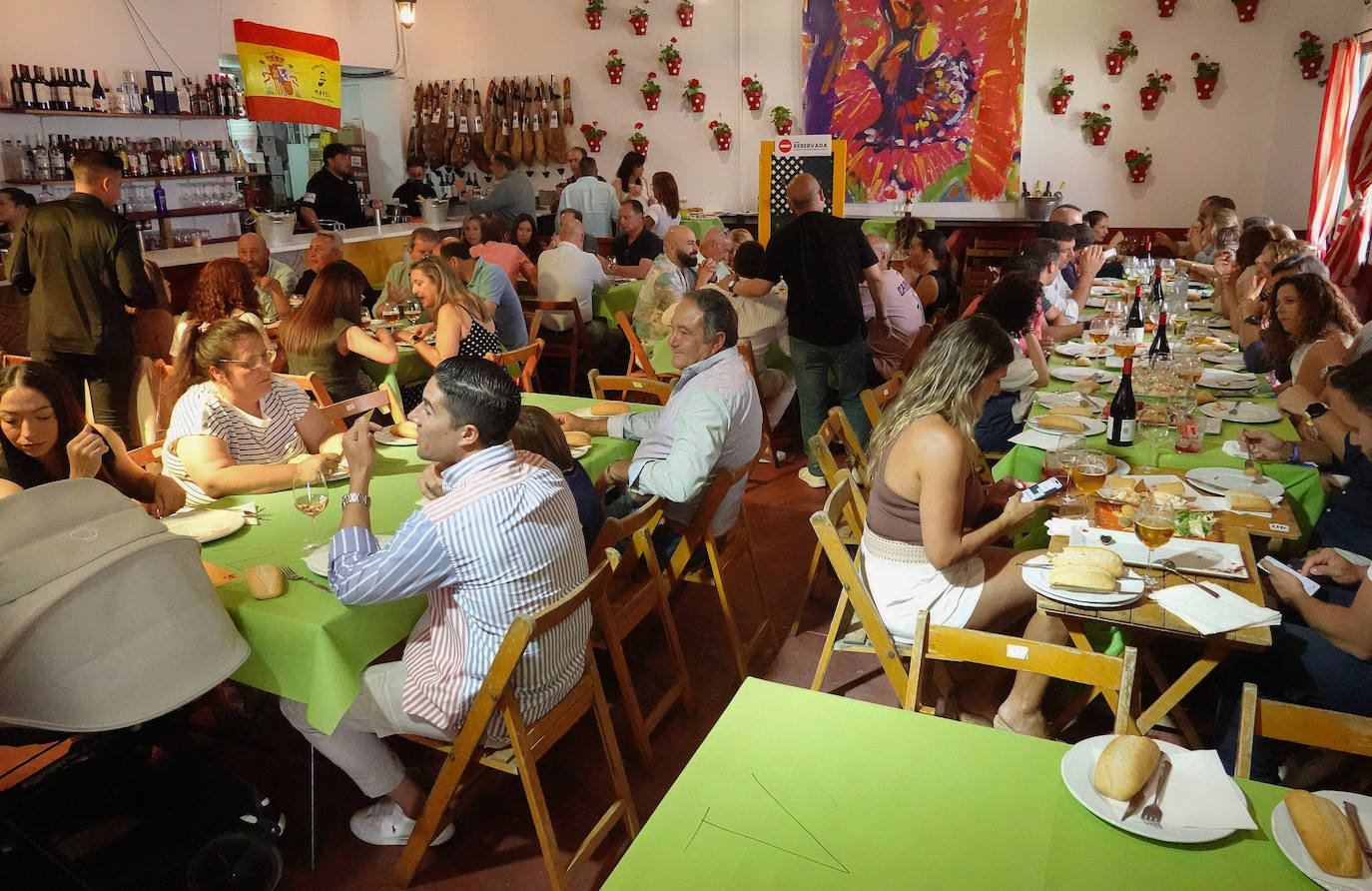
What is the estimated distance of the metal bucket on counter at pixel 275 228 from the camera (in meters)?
6.47

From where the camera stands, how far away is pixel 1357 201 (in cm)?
658

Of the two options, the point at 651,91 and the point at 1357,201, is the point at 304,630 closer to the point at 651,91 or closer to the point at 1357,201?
the point at 1357,201

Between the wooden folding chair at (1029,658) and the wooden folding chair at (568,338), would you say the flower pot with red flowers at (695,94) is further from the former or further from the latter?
the wooden folding chair at (1029,658)

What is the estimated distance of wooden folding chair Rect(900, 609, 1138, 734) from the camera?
1749 mm

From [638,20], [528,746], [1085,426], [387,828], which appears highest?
[638,20]

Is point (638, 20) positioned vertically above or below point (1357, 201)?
above

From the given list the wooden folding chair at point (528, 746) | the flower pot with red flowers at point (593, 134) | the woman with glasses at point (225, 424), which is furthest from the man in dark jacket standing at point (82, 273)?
the flower pot with red flowers at point (593, 134)

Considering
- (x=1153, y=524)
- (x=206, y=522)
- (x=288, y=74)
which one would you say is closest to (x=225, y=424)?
(x=206, y=522)

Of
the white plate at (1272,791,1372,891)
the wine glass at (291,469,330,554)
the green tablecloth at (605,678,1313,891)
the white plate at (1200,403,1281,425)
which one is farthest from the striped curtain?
the wine glass at (291,469,330,554)

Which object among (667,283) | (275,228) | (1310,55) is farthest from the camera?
(1310,55)

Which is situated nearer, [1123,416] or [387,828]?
[387,828]

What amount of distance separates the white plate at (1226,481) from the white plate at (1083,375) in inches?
49.2

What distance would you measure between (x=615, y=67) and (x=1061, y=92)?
15.3ft

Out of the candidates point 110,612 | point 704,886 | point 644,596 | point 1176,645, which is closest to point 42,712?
point 110,612
